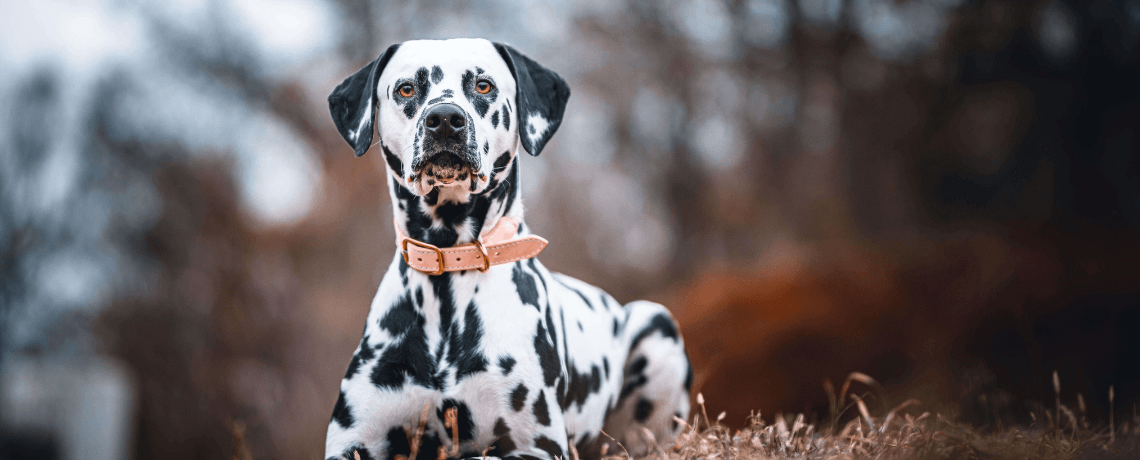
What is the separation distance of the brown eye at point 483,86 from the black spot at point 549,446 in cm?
131

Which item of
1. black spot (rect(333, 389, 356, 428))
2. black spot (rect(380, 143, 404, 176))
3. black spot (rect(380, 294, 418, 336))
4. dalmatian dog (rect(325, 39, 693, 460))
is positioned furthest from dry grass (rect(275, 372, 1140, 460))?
black spot (rect(380, 143, 404, 176))

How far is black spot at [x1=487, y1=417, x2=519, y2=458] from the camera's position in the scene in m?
2.35

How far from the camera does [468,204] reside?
2.56m

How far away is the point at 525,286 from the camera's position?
265 centimetres

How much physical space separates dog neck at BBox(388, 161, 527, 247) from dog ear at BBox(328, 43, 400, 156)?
227 mm

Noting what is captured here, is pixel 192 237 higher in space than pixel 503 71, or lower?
lower

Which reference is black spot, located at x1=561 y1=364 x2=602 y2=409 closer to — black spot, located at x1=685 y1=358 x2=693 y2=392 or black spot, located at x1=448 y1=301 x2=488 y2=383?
black spot, located at x1=448 y1=301 x2=488 y2=383

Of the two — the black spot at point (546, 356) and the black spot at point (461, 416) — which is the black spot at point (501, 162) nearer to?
the black spot at point (546, 356)

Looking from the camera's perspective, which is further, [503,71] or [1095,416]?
[1095,416]

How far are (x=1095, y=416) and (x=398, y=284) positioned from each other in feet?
16.5

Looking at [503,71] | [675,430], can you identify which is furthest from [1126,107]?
[503,71]

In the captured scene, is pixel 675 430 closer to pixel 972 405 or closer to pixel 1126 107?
pixel 972 405

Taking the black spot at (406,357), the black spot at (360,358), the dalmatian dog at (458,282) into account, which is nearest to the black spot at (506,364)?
the dalmatian dog at (458,282)

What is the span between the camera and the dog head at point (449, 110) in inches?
91.9
